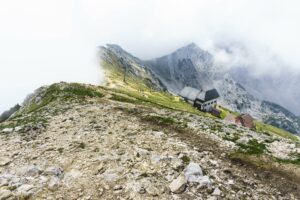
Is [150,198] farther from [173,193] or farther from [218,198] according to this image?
[218,198]

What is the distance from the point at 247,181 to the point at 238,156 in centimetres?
410

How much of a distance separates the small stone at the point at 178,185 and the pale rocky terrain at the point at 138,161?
6 cm

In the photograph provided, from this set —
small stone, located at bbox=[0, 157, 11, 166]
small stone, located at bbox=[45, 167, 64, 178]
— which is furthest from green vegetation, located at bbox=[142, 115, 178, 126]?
small stone, located at bbox=[0, 157, 11, 166]

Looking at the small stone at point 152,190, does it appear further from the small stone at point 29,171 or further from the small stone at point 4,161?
the small stone at point 4,161

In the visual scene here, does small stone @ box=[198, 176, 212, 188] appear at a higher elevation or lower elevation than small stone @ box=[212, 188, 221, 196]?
higher

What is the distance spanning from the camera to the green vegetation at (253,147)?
27.4m

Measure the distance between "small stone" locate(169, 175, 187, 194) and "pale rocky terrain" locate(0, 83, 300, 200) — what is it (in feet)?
0.19

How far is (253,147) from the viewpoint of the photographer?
2827 cm

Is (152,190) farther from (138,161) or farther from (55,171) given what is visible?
(55,171)

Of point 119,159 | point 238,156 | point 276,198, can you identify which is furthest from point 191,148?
point 276,198

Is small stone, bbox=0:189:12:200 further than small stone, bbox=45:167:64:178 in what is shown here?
No

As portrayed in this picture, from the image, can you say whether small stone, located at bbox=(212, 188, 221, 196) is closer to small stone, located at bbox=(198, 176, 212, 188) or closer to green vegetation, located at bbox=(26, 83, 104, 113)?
small stone, located at bbox=(198, 176, 212, 188)

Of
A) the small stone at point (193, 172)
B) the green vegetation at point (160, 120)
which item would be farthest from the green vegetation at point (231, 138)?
the small stone at point (193, 172)

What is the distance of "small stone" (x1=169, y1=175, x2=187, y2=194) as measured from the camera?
20594 mm
